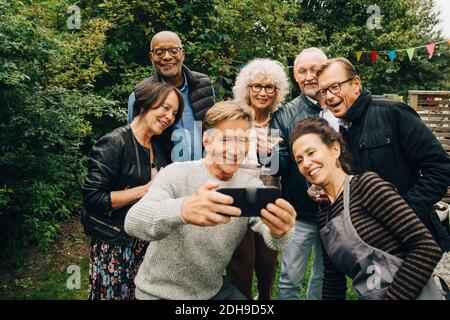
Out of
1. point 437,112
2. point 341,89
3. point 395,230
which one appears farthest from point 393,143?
point 437,112

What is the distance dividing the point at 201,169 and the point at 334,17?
1763 cm

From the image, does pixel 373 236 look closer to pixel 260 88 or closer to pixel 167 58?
pixel 260 88

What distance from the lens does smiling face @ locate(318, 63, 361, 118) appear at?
254 cm

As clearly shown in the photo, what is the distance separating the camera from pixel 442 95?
8.48 meters

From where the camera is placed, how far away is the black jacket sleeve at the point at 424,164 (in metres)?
2.39

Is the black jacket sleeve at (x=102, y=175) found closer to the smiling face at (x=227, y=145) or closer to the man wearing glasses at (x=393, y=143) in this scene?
the smiling face at (x=227, y=145)

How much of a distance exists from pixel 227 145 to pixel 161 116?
0.82 metres

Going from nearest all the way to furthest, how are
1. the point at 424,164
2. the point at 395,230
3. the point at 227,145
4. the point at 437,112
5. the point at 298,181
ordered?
the point at 395,230, the point at 227,145, the point at 424,164, the point at 298,181, the point at 437,112

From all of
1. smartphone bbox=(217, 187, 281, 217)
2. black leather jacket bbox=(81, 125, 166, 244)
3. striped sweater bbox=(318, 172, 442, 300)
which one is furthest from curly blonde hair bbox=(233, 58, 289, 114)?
smartphone bbox=(217, 187, 281, 217)

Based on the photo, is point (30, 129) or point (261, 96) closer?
point (261, 96)

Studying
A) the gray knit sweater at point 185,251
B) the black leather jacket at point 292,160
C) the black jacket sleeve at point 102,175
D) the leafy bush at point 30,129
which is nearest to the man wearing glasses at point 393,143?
the black leather jacket at point 292,160

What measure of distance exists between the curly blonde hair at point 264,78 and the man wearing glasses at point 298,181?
0.45ft

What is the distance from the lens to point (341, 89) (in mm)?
2541

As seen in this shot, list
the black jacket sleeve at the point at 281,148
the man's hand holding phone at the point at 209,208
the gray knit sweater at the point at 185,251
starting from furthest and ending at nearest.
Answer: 1. the black jacket sleeve at the point at 281,148
2. the gray knit sweater at the point at 185,251
3. the man's hand holding phone at the point at 209,208
